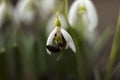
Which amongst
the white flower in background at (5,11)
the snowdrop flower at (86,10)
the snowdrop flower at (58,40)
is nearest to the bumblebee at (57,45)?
the snowdrop flower at (58,40)

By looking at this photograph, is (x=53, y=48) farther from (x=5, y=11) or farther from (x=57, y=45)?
(x=5, y=11)

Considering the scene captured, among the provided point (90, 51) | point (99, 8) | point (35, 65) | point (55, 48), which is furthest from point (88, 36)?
point (99, 8)

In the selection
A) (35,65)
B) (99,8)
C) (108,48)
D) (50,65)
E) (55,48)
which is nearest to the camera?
(55,48)

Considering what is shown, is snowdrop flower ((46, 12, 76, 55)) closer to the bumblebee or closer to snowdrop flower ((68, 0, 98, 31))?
the bumblebee

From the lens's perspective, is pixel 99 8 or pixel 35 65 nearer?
pixel 35 65

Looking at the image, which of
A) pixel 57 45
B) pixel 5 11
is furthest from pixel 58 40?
pixel 5 11

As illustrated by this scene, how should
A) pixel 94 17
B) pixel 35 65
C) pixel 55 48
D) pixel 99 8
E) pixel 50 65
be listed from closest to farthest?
pixel 55 48 < pixel 94 17 < pixel 35 65 < pixel 50 65 < pixel 99 8

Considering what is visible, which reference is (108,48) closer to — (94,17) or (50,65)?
(50,65)

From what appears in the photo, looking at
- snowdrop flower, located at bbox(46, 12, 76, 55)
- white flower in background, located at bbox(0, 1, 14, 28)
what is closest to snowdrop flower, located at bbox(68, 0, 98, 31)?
snowdrop flower, located at bbox(46, 12, 76, 55)

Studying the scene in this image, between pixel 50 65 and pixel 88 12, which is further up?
pixel 88 12
